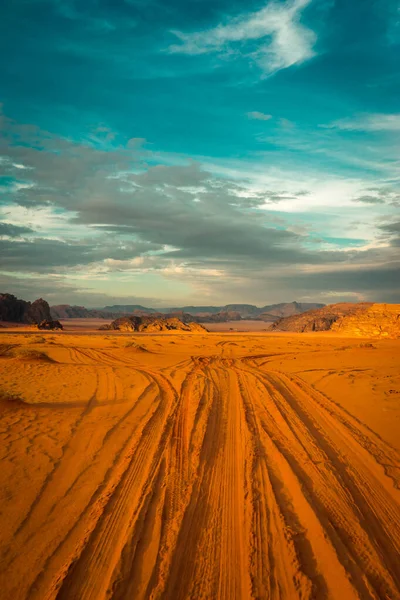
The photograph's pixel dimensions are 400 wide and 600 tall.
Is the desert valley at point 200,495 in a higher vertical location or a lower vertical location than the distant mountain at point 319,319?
lower

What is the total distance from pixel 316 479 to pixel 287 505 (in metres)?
0.84

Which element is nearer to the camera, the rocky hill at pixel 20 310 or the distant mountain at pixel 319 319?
the distant mountain at pixel 319 319

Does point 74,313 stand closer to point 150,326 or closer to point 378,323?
point 150,326

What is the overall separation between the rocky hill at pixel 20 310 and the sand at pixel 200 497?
191ft

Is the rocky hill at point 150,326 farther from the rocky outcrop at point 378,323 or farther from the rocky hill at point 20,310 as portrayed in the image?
the rocky outcrop at point 378,323

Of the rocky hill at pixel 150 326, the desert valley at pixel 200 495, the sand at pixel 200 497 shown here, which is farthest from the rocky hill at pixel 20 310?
the sand at pixel 200 497

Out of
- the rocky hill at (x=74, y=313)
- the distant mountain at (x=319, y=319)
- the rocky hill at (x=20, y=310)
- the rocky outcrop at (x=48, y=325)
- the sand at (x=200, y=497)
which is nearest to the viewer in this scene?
the sand at (x=200, y=497)

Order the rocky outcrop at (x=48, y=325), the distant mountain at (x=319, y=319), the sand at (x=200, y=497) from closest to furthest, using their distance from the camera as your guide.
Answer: the sand at (x=200, y=497)
the rocky outcrop at (x=48, y=325)
the distant mountain at (x=319, y=319)

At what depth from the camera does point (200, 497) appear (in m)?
4.29

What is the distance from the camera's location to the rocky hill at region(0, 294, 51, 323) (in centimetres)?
5938

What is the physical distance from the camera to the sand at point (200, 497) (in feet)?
9.91

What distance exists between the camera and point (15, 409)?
324 inches

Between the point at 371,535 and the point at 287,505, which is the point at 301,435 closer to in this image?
the point at 287,505

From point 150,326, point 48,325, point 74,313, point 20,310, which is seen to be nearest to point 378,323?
point 150,326
